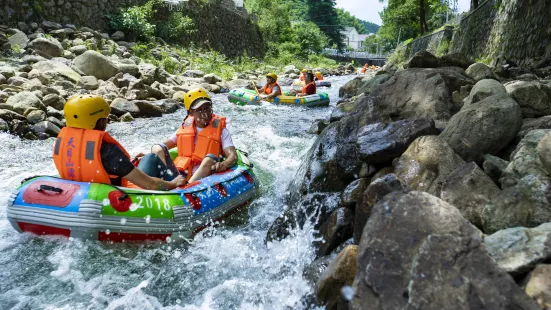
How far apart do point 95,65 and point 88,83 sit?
151cm

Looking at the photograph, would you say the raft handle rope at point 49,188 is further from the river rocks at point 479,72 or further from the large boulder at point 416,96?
the river rocks at point 479,72

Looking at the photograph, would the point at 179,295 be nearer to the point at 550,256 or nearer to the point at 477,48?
the point at 550,256

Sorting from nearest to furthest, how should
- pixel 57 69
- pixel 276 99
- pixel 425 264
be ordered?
1. pixel 425 264
2. pixel 57 69
3. pixel 276 99

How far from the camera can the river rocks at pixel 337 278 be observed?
247 cm

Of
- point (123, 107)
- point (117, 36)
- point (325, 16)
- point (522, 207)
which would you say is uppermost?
point (325, 16)

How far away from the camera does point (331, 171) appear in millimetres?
4488

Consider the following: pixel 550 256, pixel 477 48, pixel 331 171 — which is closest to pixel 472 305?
pixel 550 256

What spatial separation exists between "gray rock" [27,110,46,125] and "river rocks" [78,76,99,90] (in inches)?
95.6

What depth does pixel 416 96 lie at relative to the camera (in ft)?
17.5

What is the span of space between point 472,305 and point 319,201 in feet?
8.05

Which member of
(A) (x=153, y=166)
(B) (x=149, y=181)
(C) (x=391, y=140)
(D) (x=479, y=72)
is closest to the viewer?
(C) (x=391, y=140)

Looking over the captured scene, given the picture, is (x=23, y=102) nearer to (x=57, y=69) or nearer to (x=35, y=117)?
(x=35, y=117)

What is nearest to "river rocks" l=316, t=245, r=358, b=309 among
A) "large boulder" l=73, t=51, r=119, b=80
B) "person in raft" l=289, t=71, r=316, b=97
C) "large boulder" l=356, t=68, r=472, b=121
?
"large boulder" l=356, t=68, r=472, b=121

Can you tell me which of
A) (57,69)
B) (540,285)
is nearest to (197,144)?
(540,285)
